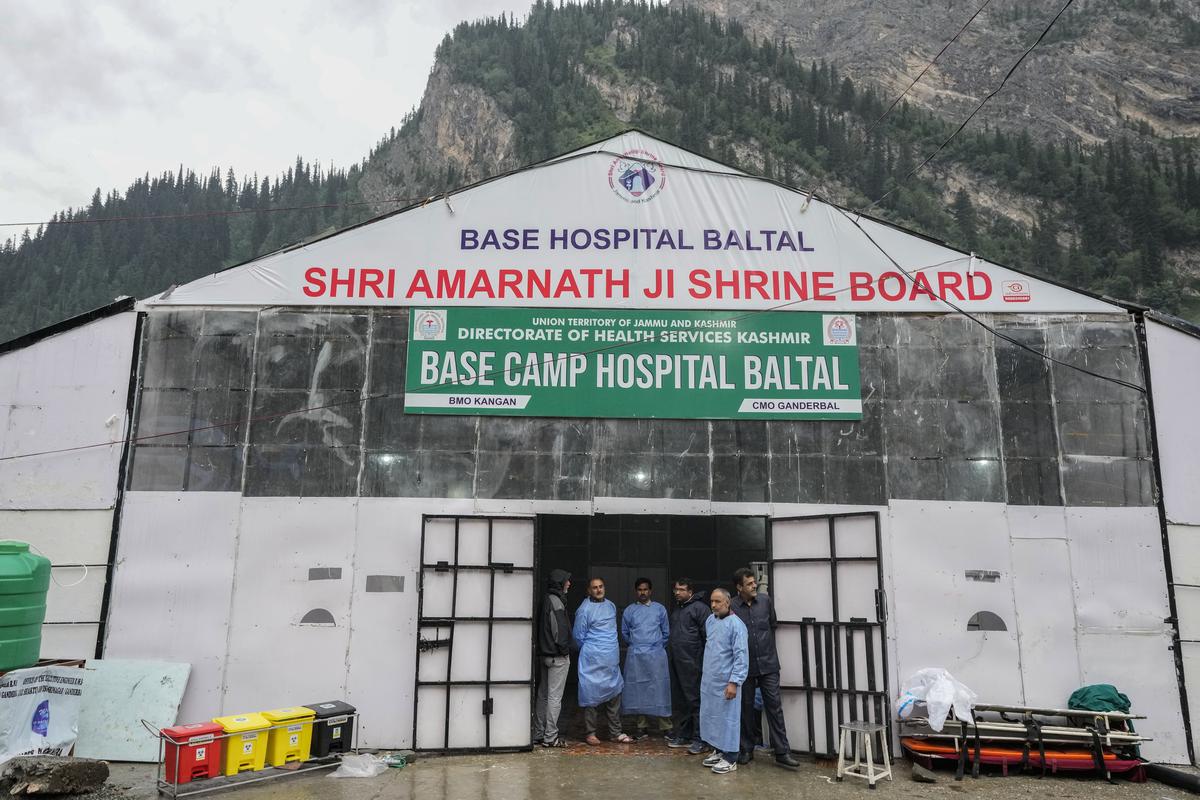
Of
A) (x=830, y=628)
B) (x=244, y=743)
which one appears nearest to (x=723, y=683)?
(x=830, y=628)

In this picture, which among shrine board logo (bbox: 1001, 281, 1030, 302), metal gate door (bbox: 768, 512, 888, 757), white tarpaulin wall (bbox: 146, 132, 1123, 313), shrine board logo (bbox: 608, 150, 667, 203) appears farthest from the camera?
shrine board logo (bbox: 608, 150, 667, 203)

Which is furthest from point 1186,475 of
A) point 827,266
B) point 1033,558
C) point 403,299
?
point 403,299

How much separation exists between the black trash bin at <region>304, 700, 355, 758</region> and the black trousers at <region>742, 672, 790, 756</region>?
3.86 metres

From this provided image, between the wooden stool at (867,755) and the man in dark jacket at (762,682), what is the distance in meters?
0.49

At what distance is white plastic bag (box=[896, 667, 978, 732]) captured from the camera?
7230mm

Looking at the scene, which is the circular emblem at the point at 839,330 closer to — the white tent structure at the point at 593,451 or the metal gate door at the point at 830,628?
the white tent structure at the point at 593,451

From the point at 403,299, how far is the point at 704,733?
5.78 meters

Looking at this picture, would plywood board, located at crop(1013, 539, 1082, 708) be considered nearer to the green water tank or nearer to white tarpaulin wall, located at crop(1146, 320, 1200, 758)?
white tarpaulin wall, located at crop(1146, 320, 1200, 758)

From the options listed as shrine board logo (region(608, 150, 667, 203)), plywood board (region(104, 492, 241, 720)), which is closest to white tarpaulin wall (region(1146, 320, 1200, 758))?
shrine board logo (region(608, 150, 667, 203))

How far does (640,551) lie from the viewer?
11945 mm

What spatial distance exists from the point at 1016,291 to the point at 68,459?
11073mm

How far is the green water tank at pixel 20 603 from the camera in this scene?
676 cm

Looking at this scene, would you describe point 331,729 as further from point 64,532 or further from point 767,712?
point 767,712

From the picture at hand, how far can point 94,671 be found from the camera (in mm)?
7848
